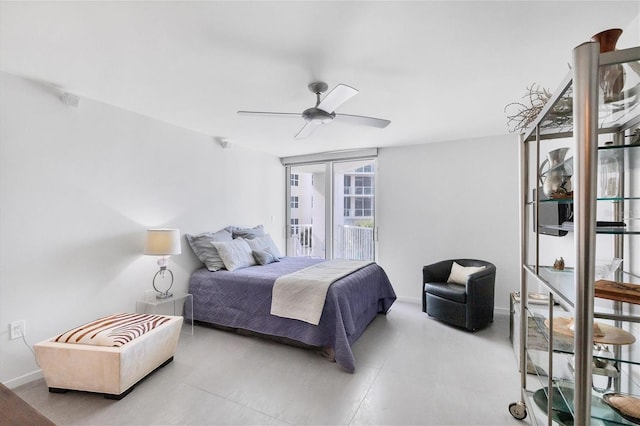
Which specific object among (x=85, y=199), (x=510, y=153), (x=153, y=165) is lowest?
(x=85, y=199)

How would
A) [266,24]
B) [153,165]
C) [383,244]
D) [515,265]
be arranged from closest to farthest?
[266,24] → [153,165] → [515,265] → [383,244]

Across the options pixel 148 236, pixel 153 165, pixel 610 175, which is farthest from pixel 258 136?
pixel 610 175

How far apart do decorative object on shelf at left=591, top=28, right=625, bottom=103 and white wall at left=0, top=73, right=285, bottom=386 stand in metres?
3.57

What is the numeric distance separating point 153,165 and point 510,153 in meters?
4.51

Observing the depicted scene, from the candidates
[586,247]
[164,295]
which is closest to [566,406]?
[586,247]

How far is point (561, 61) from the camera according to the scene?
2062 millimetres

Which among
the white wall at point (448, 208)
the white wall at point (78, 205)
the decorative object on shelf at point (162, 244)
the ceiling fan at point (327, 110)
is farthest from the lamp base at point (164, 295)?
the white wall at point (448, 208)

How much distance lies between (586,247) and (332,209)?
445cm

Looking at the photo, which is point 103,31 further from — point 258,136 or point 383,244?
point 383,244

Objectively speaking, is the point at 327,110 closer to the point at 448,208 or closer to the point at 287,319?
the point at 287,319

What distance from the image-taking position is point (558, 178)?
1.46 m

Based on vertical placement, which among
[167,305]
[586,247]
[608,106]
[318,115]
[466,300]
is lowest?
[167,305]

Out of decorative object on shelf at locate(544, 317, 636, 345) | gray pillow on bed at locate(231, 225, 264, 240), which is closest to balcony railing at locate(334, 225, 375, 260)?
gray pillow on bed at locate(231, 225, 264, 240)

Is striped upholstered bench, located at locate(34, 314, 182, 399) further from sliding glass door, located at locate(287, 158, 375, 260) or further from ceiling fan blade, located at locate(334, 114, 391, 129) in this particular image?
sliding glass door, located at locate(287, 158, 375, 260)
